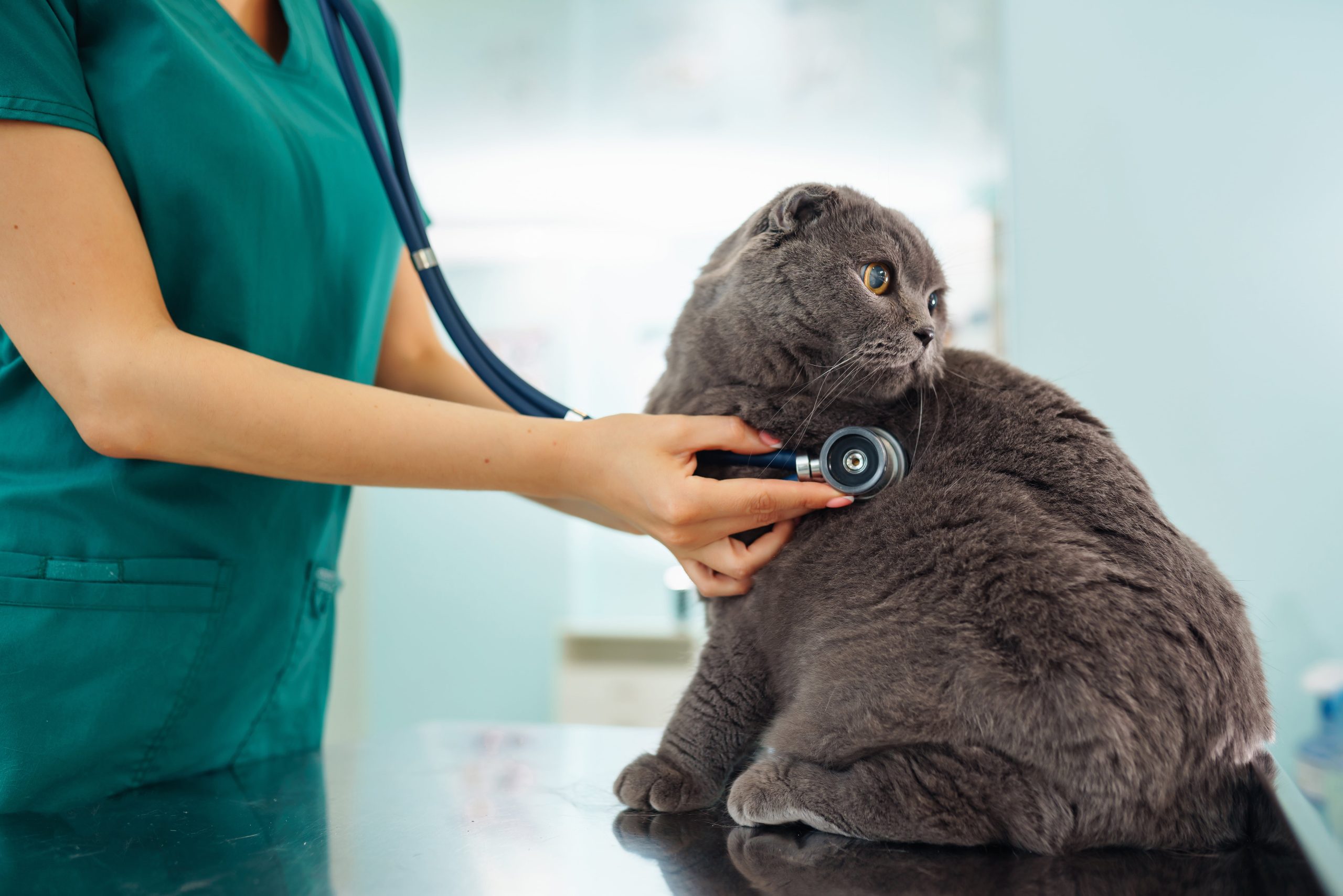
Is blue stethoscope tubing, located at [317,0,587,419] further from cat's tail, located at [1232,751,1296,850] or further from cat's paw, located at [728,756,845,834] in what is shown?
cat's tail, located at [1232,751,1296,850]

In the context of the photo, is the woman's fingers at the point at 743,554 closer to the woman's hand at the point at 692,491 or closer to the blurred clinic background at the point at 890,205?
the woman's hand at the point at 692,491

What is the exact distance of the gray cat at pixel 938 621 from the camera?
0.56 m

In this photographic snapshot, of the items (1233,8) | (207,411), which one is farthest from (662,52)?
(207,411)

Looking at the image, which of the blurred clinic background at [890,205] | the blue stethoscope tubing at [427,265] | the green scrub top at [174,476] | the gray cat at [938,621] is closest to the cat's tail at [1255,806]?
the gray cat at [938,621]

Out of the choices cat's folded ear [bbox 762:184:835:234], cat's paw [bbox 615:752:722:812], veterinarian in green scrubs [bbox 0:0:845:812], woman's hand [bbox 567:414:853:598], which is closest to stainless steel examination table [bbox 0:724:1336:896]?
cat's paw [bbox 615:752:722:812]

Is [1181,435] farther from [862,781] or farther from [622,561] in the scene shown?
[622,561]

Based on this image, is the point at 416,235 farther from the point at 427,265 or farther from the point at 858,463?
the point at 858,463

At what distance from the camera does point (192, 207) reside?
31.1 inches

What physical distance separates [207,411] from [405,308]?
21.3 inches

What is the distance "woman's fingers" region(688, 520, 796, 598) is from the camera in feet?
2.38

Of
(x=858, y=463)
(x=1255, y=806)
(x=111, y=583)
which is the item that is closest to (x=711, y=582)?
(x=858, y=463)

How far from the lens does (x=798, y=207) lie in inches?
30.9

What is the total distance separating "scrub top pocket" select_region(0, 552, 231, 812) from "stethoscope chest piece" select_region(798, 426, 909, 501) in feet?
1.96

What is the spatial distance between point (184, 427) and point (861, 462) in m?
0.54
